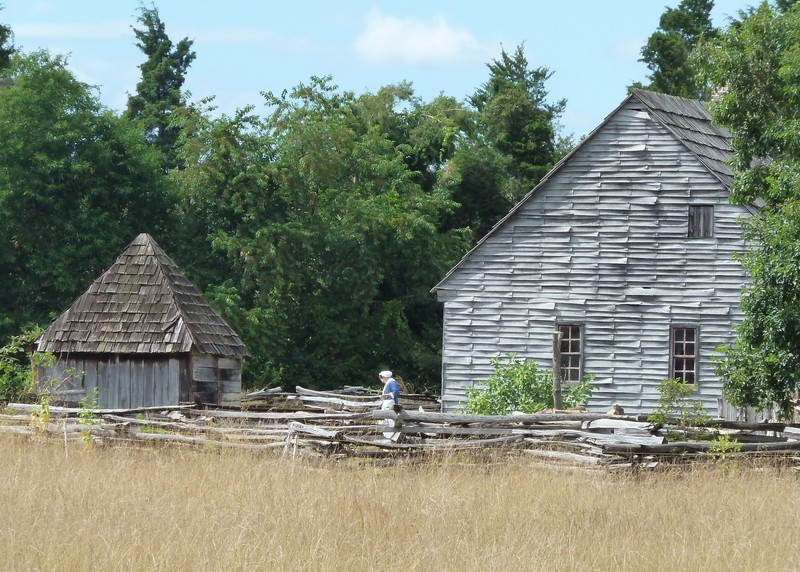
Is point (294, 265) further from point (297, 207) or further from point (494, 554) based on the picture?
point (494, 554)

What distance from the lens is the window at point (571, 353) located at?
25.6 m

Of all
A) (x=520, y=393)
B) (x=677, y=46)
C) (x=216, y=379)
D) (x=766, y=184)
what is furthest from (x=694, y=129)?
(x=677, y=46)

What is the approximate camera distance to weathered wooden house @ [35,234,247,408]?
22.5 meters

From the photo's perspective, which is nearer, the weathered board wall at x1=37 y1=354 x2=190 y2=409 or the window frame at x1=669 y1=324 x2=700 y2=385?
the weathered board wall at x1=37 y1=354 x2=190 y2=409

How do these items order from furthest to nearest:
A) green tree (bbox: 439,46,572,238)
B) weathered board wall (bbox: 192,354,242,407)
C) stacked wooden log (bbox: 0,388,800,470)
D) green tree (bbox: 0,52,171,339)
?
green tree (bbox: 439,46,572,238)
green tree (bbox: 0,52,171,339)
weathered board wall (bbox: 192,354,242,407)
stacked wooden log (bbox: 0,388,800,470)

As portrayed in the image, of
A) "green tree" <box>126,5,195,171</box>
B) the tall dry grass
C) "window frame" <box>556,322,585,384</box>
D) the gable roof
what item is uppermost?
"green tree" <box>126,5,195,171</box>

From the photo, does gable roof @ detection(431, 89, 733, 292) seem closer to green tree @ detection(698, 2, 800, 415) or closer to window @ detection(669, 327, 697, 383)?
window @ detection(669, 327, 697, 383)

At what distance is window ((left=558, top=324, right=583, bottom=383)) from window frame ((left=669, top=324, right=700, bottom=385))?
190cm

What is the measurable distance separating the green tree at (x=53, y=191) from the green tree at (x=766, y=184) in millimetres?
18927

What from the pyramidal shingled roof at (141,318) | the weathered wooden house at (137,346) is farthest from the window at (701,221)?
the weathered wooden house at (137,346)

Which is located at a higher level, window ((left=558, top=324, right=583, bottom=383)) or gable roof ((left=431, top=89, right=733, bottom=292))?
gable roof ((left=431, top=89, right=733, bottom=292))

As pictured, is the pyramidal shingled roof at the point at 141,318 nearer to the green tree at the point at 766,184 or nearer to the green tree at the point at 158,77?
the green tree at the point at 766,184

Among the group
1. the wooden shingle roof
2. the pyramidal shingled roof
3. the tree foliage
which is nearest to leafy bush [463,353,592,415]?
the pyramidal shingled roof

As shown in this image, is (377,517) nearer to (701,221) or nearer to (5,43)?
(701,221)
